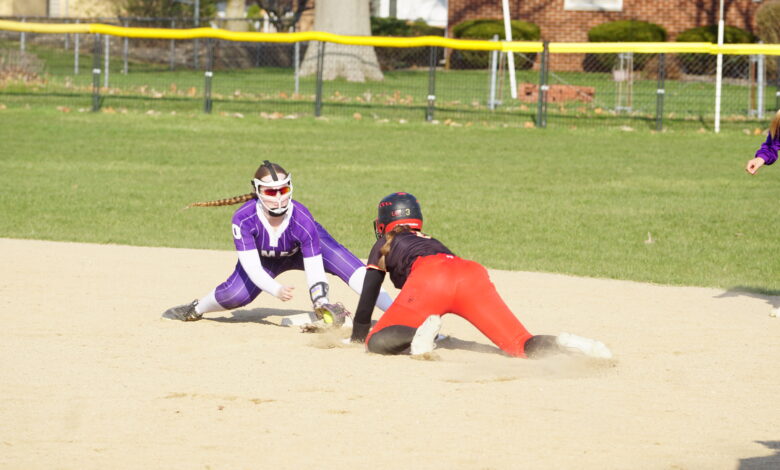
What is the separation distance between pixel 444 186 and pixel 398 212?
8922mm

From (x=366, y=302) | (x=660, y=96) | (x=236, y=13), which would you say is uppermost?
(x=236, y=13)

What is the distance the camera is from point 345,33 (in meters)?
29.5

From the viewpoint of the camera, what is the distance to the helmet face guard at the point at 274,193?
768cm

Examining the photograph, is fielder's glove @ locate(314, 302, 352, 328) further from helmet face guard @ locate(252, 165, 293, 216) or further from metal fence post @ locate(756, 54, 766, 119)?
metal fence post @ locate(756, 54, 766, 119)

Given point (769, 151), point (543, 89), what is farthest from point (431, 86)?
point (769, 151)

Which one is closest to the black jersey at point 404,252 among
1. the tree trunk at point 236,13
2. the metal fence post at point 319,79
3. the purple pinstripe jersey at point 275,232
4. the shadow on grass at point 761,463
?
the purple pinstripe jersey at point 275,232

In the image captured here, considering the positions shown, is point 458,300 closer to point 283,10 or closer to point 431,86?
point 431,86

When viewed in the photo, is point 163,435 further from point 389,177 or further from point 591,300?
point 389,177

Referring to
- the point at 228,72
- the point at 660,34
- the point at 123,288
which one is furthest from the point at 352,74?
the point at 123,288

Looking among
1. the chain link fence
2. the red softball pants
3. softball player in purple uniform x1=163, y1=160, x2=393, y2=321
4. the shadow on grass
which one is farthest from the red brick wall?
the shadow on grass

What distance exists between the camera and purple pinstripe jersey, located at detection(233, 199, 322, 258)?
7891 mm

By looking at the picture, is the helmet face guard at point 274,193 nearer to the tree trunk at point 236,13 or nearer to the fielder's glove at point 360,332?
the fielder's glove at point 360,332

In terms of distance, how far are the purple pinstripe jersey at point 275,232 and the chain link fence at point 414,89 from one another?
14980mm

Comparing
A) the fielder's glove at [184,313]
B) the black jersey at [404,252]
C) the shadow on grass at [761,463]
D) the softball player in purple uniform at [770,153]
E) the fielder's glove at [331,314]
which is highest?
→ the softball player in purple uniform at [770,153]
